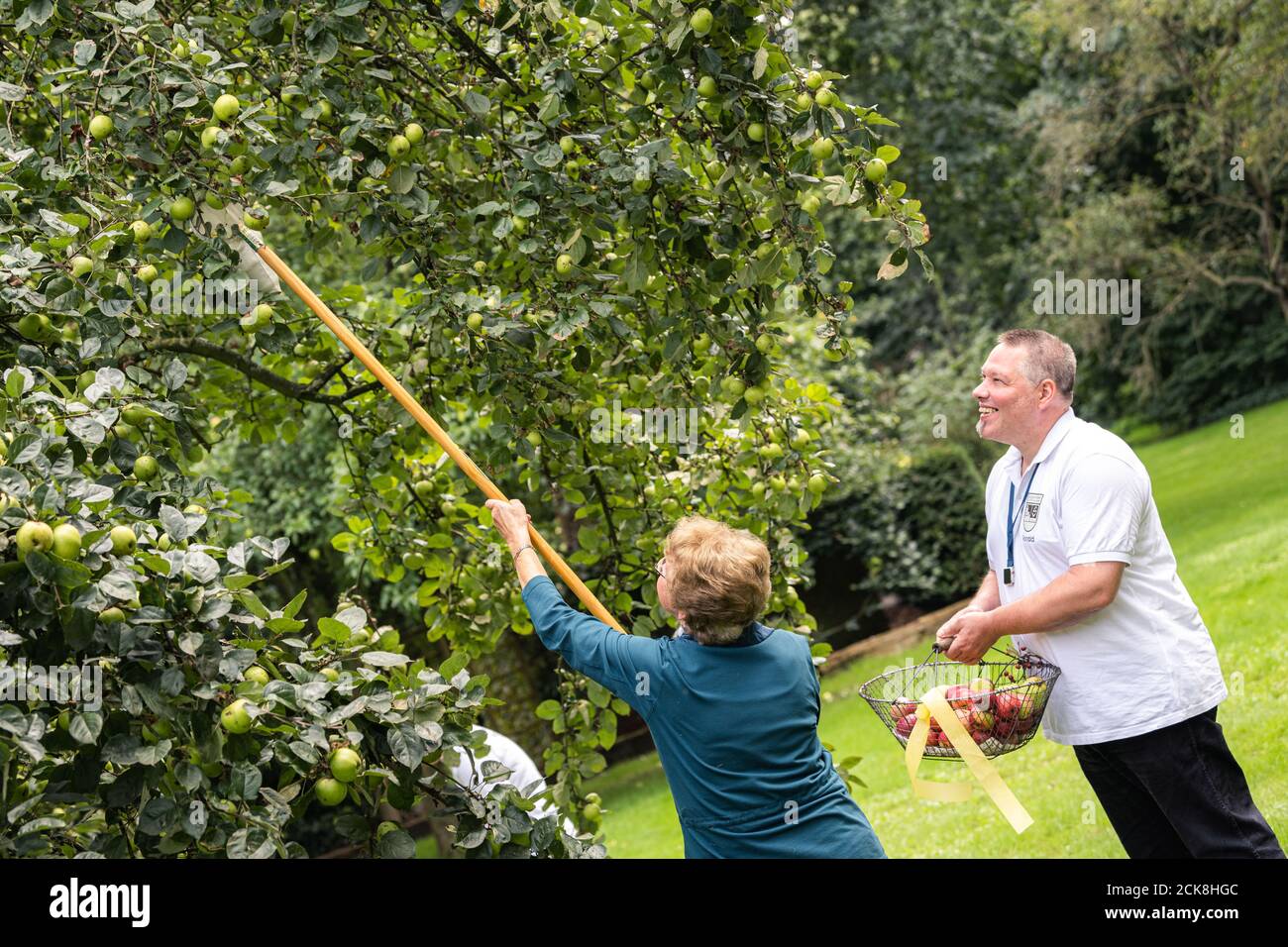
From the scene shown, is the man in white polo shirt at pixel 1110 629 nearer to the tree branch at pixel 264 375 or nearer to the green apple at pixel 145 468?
the green apple at pixel 145 468

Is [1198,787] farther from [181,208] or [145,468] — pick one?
[181,208]

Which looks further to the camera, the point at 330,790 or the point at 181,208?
the point at 181,208

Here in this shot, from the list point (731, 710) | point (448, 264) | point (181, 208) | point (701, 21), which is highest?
point (701, 21)

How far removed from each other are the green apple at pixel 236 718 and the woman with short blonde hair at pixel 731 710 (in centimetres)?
93

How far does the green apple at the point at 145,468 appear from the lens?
118 inches

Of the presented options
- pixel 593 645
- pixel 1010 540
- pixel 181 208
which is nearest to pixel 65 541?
pixel 593 645

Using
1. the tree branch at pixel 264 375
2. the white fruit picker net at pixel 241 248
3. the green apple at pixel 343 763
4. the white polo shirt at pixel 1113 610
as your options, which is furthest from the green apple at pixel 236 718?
the tree branch at pixel 264 375

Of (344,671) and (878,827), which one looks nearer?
(344,671)

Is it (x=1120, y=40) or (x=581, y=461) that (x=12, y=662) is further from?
(x=1120, y=40)

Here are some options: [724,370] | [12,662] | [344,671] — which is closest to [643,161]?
[724,370]

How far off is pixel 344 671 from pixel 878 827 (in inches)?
209

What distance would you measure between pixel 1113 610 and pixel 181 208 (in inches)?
101

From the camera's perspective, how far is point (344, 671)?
99.7 inches

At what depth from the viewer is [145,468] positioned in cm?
299
